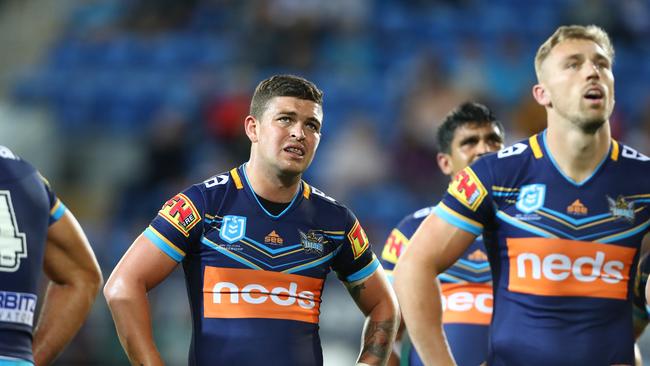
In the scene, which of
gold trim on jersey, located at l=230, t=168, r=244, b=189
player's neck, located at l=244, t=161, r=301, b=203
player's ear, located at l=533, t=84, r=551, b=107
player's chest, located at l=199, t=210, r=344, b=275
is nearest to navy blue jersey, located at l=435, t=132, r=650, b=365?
player's ear, located at l=533, t=84, r=551, b=107

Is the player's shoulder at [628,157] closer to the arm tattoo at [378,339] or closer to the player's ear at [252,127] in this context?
the arm tattoo at [378,339]

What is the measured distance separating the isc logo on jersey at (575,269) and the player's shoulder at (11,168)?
7.00ft

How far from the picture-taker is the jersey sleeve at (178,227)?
15.5ft

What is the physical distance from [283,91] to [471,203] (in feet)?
3.33

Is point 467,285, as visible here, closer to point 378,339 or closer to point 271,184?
point 378,339

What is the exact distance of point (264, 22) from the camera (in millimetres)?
13102

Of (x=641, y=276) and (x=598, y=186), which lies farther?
(x=641, y=276)

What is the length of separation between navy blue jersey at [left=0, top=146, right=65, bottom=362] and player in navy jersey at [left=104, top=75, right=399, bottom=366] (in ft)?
1.50

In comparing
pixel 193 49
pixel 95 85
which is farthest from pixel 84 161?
pixel 193 49

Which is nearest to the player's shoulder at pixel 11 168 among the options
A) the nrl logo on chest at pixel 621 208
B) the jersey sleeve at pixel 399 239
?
the nrl logo on chest at pixel 621 208

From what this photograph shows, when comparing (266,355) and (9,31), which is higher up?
(9,31)

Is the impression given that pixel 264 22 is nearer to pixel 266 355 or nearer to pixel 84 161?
pixel 84 161

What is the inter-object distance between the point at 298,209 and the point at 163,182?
632 centimetres

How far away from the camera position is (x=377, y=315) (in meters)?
5.12
